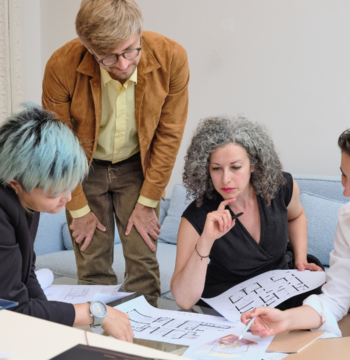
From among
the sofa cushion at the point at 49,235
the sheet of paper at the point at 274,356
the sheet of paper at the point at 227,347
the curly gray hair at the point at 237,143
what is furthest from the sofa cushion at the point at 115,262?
the sheet of paper at the point at 274,356

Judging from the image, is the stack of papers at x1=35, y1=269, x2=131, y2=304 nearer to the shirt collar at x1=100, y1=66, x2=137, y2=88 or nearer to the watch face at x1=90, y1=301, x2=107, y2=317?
the watch face at x1=90, y1=301, x2=107, y2=317

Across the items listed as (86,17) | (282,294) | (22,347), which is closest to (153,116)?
(86,17)

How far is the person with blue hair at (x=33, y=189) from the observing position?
86 cm

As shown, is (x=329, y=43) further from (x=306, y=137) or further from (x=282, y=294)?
(x=282, y=294)

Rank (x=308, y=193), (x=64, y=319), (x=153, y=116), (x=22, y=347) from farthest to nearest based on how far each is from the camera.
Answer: (x=308, y=193)
(x=153, y=116)
(x=64, y=319)
(x=22, y=347)

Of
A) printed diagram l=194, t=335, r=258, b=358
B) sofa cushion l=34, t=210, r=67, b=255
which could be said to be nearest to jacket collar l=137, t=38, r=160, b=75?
printed diagram l=194, t=335, r=258, b=358

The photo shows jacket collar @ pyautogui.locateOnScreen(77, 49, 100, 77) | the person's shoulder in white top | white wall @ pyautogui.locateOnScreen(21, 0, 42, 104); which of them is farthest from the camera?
white wall @ pyautogui.locateOnScreen(21, 0, 42, 104)

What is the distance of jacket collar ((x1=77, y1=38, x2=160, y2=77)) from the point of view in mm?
1354

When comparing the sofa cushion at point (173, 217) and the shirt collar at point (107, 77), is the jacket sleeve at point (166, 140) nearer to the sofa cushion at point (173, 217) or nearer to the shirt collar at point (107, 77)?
the shirt collar at point (107, 77)

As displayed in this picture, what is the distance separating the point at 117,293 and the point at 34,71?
2.97 metres

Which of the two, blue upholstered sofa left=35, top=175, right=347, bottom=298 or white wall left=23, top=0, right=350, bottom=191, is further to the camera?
white wall left=23, top=0, right=350, bottom=191

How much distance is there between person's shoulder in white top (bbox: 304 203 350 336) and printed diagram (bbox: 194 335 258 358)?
24 centimetres

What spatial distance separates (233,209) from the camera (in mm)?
1461

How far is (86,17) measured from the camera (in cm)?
116
